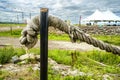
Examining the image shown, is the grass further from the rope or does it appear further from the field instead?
the rope

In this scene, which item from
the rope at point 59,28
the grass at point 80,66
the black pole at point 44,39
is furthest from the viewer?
the grass at point 80,66

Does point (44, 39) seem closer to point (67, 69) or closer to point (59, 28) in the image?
point (59, 28)

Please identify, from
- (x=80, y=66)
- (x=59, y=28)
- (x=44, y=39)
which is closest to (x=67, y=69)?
(x=80, y=66)

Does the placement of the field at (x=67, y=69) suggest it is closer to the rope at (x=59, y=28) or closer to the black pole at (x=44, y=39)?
the rope at (x=59, y=28)

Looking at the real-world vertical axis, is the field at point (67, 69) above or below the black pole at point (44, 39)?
below

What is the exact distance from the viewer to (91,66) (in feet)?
15.1

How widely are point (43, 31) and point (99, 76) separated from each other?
2.77m

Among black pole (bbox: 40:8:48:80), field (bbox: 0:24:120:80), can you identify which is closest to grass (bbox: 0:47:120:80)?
field (bbox: 0:24:120:80)

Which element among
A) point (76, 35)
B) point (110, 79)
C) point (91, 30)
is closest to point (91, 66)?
point (110, 79)

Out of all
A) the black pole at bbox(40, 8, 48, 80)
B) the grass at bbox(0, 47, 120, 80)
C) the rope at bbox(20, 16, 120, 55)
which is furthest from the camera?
the grass at bbox(0, 47, 120, 80)

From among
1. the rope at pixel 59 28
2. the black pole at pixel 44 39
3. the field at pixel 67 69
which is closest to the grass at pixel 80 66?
the field at pixel 67 69

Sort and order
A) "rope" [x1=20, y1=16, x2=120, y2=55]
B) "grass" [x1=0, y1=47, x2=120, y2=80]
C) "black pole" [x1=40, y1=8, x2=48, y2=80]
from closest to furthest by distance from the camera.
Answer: "black pole" [x1=40, y1=8, x2=48, y2=80], "rope" [x1=20, y1=16, x2=120, y2=55], "grass" [x1=0, y1=47, x2=120, y2=80]

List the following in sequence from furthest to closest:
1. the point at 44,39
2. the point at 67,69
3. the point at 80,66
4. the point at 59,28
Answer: the point at 80,66 → the point at 67,69 → the point at 59,28 → the point at 44,39

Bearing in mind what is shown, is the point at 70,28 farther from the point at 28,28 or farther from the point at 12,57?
the point at 12,57
